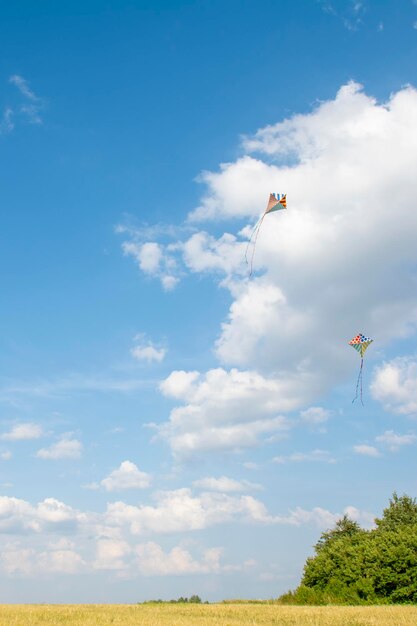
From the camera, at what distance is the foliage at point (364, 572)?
63.0m

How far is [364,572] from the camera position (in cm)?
6588

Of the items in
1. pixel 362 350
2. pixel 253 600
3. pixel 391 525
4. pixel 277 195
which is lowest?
pixel 253 600

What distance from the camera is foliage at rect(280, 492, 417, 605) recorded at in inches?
2482

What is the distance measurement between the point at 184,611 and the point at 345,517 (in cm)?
7253

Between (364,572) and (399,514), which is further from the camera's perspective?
(399,514)

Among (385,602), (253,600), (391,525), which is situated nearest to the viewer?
(385,602)

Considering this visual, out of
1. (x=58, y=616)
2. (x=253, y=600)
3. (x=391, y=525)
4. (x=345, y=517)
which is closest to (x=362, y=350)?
(x=58, y=616)

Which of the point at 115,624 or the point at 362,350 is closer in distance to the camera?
the point at 115,624

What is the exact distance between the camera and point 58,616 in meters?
39.0

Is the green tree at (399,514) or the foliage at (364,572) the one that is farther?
the green tree at (399,514)

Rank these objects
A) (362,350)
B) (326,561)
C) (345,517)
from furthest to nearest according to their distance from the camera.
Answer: (345,517), (326,561), (362,350)

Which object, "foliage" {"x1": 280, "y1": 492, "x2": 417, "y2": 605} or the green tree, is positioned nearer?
"foliage" {"x1": 280, "y1": 492, "x2": 417, "y2": 605}

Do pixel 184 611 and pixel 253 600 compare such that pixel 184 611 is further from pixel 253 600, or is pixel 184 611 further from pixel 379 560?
pixel 253 600

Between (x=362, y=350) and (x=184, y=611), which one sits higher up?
(x=362, y=350)
